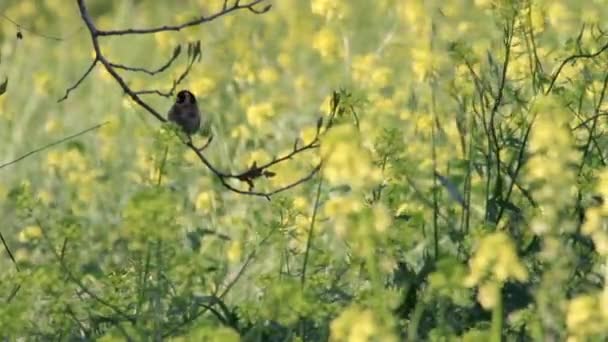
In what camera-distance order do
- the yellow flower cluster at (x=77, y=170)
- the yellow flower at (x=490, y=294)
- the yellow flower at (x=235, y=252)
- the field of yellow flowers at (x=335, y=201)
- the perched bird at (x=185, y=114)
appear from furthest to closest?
the yellow flower cluster at (x=77, y=170), the yellow flower at (x=235, y=252), the perched bird at (x=185, y=114), the field of yellow flowers at (x=335, y=201), the yellow flower at (x=490, y=294)

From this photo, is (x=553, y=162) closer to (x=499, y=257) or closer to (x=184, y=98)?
(x=499, y=257)

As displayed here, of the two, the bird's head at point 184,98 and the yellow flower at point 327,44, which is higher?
the yellow flower at point 327,44

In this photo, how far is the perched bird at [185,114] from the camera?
3.89 metres

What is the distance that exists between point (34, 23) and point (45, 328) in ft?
24.8

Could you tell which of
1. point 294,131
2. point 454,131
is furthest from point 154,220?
point 294,131

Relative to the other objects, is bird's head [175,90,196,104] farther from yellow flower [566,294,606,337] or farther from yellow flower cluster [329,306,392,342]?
yellow flower [566,294,606,337]

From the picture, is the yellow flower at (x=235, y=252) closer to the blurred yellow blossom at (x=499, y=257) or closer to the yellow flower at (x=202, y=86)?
the yellow flower at (x=202, y=86)

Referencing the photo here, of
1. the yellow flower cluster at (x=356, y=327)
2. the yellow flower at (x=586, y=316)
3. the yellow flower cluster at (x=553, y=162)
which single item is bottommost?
the yellow flower cluster at (x=356, y=327)

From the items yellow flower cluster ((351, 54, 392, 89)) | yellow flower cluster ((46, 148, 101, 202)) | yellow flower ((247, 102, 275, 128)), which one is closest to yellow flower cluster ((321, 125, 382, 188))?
yellow flower ((247, 102, 275, 128))

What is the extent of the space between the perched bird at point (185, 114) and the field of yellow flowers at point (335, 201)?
0.20 feet

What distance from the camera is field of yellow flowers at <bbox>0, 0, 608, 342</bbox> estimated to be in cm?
279

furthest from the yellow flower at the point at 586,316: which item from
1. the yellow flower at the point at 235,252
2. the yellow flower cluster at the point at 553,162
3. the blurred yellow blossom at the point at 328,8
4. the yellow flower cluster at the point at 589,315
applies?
the blurred yellow blossom at the point at 328,8

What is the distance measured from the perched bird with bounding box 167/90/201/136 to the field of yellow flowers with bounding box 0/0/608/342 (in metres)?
0.06

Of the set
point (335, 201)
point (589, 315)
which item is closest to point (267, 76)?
point (335, 201)
